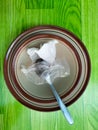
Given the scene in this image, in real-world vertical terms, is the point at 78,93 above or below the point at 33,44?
below

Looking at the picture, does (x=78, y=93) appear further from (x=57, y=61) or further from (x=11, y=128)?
(x=11, y=128)

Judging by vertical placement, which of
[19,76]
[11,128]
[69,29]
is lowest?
[11,128]

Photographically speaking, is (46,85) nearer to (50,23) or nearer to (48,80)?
(48,80)

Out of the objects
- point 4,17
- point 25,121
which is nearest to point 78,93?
point 25,121

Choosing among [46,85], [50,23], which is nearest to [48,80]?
[46,85]

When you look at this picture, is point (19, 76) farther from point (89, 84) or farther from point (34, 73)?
point (89, 84)

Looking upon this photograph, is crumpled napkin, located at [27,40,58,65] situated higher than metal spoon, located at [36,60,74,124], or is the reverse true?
crumpled napkin, located at [27,40,58,65]
